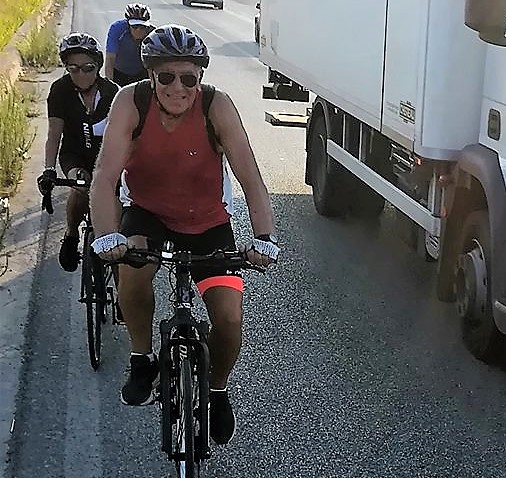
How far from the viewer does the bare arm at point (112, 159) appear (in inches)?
166

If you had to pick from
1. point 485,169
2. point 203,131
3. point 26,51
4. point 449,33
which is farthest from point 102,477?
point 26,51

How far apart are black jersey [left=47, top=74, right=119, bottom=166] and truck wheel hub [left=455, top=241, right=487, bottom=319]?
2.48 m

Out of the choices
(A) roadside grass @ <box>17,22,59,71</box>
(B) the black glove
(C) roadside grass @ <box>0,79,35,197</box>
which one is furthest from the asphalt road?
(A) roadside grass @ <box>17,22,59,71</box>

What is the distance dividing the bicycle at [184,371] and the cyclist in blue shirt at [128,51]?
17.1ft

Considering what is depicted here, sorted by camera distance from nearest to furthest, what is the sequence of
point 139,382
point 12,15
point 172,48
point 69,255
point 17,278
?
point 172,48 < point 139,382 < point 69,255 < point 17,278 < point 12,15

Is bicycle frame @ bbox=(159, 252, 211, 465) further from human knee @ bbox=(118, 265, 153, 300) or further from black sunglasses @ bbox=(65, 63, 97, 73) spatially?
black sunglasses @ bbox=(65, 63, 97, 73)

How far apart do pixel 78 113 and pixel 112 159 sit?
238 centimetres

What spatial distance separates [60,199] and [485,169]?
18.1 feet

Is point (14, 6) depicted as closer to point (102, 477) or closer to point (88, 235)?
point (88, 235)

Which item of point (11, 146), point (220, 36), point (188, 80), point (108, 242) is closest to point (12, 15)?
point (220, 36)

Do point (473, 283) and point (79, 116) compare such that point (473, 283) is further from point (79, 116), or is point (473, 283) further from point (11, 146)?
point (11, 146)

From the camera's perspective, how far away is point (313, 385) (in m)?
5.90

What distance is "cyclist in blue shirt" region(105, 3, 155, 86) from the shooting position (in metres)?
8.95

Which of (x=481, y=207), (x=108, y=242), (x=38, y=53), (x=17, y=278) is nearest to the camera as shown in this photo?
(x=108, y=242)
